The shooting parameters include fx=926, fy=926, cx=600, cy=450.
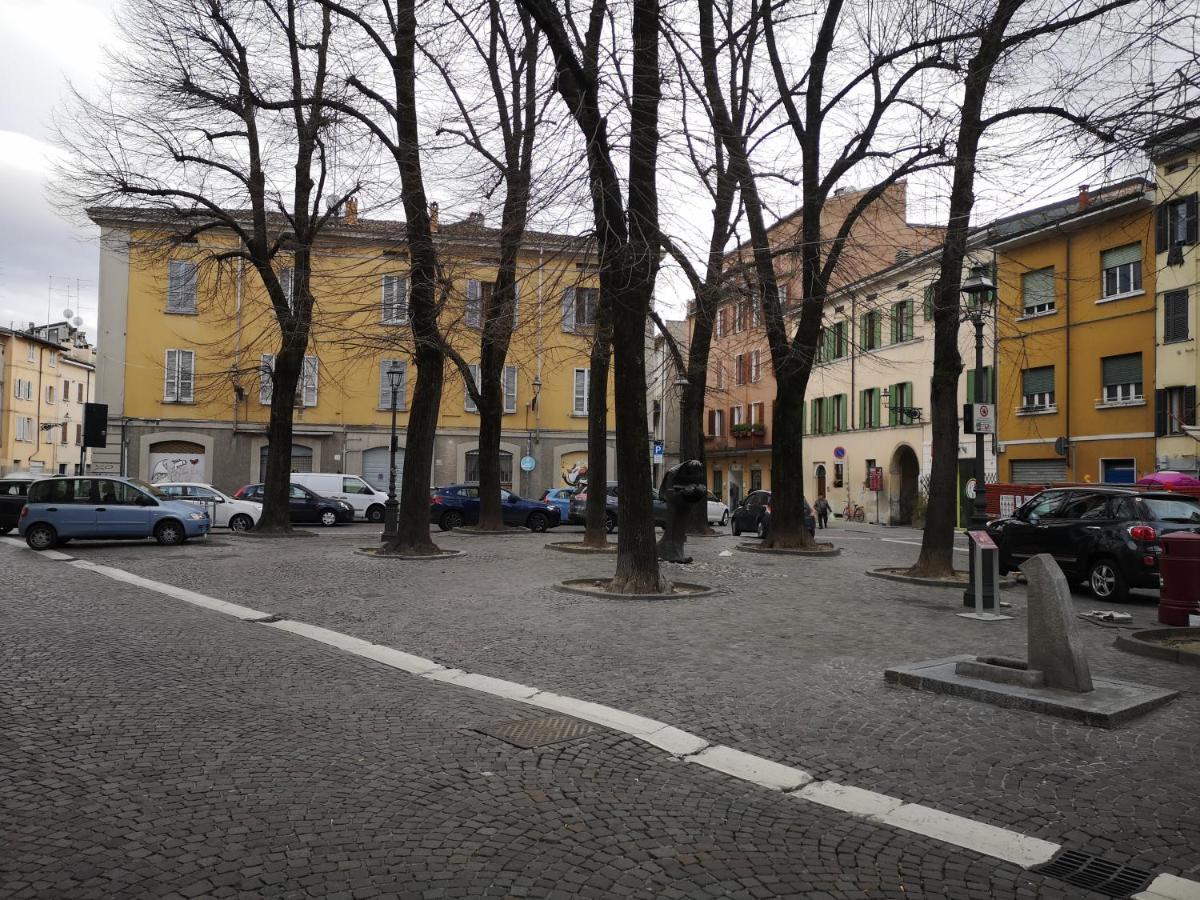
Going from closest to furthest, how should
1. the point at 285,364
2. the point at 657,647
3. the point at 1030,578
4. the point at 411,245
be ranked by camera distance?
the point at 1030,578 → the point at 657,647 → the point at 411,245 → the point at 285,364

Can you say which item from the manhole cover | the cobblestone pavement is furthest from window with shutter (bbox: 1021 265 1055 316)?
the cobblestone pavement

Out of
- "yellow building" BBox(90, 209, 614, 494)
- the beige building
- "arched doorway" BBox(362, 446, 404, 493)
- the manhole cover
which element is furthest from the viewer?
"arched doorway" BBox(362, 446, 404, 493)

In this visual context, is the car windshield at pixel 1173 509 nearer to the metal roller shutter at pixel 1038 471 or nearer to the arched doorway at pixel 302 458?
the metal roller shutter at pixel 1038 471

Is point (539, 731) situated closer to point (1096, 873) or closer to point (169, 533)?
point (1096, 873)

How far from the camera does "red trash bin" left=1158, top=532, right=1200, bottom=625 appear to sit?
9.65m

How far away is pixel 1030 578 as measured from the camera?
6918 mm

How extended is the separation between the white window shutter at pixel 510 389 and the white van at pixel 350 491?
359 inches

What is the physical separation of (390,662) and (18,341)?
6761cm

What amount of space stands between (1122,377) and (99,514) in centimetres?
2906

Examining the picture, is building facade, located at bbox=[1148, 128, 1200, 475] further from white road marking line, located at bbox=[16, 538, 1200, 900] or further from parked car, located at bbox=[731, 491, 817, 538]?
white road marking line, located at bbox=[16, 538, 1200, 900]

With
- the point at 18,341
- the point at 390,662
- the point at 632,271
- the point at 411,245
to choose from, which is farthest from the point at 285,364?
the point at 18,341

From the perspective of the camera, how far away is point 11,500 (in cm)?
2372

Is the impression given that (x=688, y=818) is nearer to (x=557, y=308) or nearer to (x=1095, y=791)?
(x=1095, y=791)

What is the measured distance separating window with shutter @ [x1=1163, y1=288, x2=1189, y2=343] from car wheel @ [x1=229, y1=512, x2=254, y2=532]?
27.9 m
